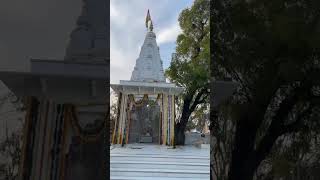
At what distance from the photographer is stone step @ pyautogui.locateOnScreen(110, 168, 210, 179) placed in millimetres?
6055

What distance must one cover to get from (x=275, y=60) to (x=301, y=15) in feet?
1.25

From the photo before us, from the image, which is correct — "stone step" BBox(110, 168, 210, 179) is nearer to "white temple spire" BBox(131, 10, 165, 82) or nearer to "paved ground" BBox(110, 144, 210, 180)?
"paved ground" BBox(110, 144, 210, 180)

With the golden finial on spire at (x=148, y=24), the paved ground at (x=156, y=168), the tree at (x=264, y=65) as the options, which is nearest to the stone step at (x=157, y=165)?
the paved ground at (x=156, y=168)

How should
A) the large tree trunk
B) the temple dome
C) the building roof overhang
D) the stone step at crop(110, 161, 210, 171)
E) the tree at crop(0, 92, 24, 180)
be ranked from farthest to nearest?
1. the large tree trunk
2. the temple dome
3. the building roof overhang
4. the stone step at crop(110, 161, 210, 171)
5. the tree at crop(0, 92, 24, 180)

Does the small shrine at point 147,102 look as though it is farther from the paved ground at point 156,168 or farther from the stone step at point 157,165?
the stone step at point 157,165

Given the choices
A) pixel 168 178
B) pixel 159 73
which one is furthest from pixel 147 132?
pixel 168 178

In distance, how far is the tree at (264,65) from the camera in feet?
9.05

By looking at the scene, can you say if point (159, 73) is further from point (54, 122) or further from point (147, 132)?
point (54, 122)

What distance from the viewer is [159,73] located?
12883mm

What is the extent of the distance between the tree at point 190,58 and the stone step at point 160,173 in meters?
6.36

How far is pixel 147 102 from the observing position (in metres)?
13.3

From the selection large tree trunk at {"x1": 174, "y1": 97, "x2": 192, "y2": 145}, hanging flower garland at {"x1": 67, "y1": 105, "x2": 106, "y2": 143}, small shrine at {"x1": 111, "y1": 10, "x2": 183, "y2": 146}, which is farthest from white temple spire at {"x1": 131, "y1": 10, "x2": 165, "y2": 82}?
hanging flower garland at {"x1": 67, "y1": 105, "x2": 106, "y2": 143}

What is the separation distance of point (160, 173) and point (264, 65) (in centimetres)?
379

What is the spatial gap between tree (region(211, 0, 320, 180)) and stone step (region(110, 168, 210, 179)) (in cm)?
336
